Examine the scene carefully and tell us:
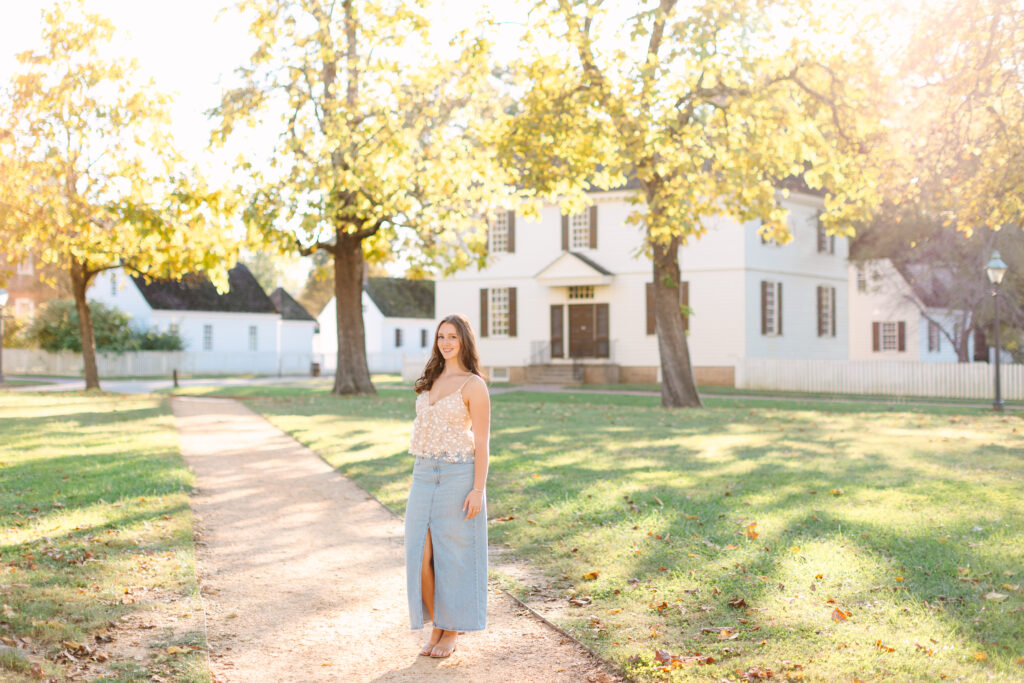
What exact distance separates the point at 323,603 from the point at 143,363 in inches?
1798

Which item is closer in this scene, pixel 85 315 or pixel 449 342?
pixel 449 342

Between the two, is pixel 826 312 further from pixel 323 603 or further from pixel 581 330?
pixel 323 603

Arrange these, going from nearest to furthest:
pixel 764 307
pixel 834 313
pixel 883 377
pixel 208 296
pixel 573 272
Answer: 1. pixel 883 377
2. pixel 764 307
3. pixel 573 272
4. pixel 834 313
5. pixel 208 296

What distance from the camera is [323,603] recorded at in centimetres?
641

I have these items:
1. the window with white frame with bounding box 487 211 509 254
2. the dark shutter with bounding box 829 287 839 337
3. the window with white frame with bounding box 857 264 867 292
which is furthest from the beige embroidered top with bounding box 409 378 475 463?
the window with white frame with bounding box 857 264 867 292

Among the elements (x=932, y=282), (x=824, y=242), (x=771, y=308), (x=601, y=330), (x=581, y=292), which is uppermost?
(x=824, y=242)

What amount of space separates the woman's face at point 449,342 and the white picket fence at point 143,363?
45.4 meters

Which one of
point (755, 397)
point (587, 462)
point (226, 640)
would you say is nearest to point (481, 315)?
point (755, 397)

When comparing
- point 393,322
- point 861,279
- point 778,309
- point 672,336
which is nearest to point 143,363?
point 393,322

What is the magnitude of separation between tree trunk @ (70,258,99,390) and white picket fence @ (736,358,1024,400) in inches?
830

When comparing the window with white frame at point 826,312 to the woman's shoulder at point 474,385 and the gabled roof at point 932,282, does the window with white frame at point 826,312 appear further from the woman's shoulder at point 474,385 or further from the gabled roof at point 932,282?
the woman's shoulder at point 474,385

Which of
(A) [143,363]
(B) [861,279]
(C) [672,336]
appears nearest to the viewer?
(C) [672,336]

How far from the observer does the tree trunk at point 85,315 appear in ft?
97.2

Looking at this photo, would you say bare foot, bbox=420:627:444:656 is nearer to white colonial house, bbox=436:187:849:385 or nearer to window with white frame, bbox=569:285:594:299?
white colonial house, bbox=436:187:849:385
